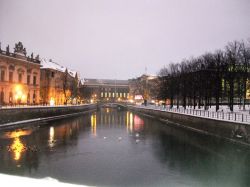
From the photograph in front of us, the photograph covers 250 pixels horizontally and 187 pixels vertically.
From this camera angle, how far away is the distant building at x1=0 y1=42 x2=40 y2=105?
58875 millimetres

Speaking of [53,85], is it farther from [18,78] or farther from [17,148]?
[17,148]

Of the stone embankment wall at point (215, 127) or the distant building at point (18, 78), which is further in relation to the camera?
the distant building at point (18, 78)

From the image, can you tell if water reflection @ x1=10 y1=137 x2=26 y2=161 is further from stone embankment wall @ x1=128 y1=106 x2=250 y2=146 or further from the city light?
the city light

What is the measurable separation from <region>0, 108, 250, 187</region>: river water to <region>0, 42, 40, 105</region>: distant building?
27943 mm

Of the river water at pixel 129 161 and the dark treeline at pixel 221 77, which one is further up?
the dark treeline at pixel 221 77

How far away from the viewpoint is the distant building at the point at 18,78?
58.9 metres

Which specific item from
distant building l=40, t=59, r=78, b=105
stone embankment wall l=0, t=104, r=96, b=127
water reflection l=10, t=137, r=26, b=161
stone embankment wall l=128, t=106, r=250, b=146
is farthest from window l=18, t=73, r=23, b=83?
water reflection l=10, t=137, r=26, b=161

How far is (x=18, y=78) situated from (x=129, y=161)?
4741cm

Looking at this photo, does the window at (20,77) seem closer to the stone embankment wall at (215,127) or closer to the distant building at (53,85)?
the distant building at (53,85)

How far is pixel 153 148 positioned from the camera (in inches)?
1120

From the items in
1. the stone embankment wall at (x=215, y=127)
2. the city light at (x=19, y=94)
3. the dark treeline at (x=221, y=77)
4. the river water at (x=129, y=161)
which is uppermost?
the dark treeline at (x=221, y=77)

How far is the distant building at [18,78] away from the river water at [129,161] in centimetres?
2794

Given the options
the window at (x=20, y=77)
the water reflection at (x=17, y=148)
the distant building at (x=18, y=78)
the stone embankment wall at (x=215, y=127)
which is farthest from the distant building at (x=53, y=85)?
the water reflection at (x=17, y=148)

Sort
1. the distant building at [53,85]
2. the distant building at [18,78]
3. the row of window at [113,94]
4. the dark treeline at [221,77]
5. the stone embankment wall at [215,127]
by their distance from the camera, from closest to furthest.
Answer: the stone embankment wall at [215,127] < the dark treeline at [221,77] < the distant building at [18,78] < the distant building at [53,85] < the row of window at [113,94]
